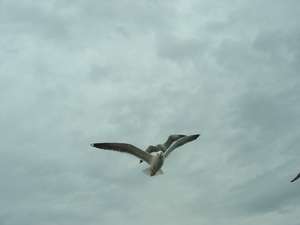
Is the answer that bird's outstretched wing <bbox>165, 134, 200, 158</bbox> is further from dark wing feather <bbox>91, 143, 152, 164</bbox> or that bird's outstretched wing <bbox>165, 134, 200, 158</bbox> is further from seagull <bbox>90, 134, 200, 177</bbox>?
dark wing feather <bbox>91, 143, 152, 164</bbox>

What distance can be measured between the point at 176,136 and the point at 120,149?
13.8 metres

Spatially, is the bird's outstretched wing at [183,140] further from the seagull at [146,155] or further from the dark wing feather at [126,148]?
the dark wing feather at [126,148]

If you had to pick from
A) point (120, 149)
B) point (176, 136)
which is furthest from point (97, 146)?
point (176, 136)

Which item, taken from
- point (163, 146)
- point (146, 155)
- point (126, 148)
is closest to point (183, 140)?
point (146, 155)

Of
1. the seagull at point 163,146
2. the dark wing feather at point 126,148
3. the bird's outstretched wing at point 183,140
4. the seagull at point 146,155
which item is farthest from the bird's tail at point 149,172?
the seagull at point 163,146

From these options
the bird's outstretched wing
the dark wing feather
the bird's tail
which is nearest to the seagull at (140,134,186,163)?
the bird's outstretched wing

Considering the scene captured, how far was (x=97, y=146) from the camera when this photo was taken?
28906mm

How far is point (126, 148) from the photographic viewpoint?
30.5 meters

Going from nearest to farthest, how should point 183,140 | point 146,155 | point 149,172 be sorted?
point 146,155
point 149,172
point 183,140

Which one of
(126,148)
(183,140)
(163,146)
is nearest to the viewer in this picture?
(126,148)

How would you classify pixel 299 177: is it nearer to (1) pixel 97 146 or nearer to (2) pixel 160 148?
(2) pixel 160 148

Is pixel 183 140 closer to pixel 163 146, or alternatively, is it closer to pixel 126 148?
pixel 126 148

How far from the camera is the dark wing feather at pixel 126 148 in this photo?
29.2 meters

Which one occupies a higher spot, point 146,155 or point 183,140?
point 183,140
